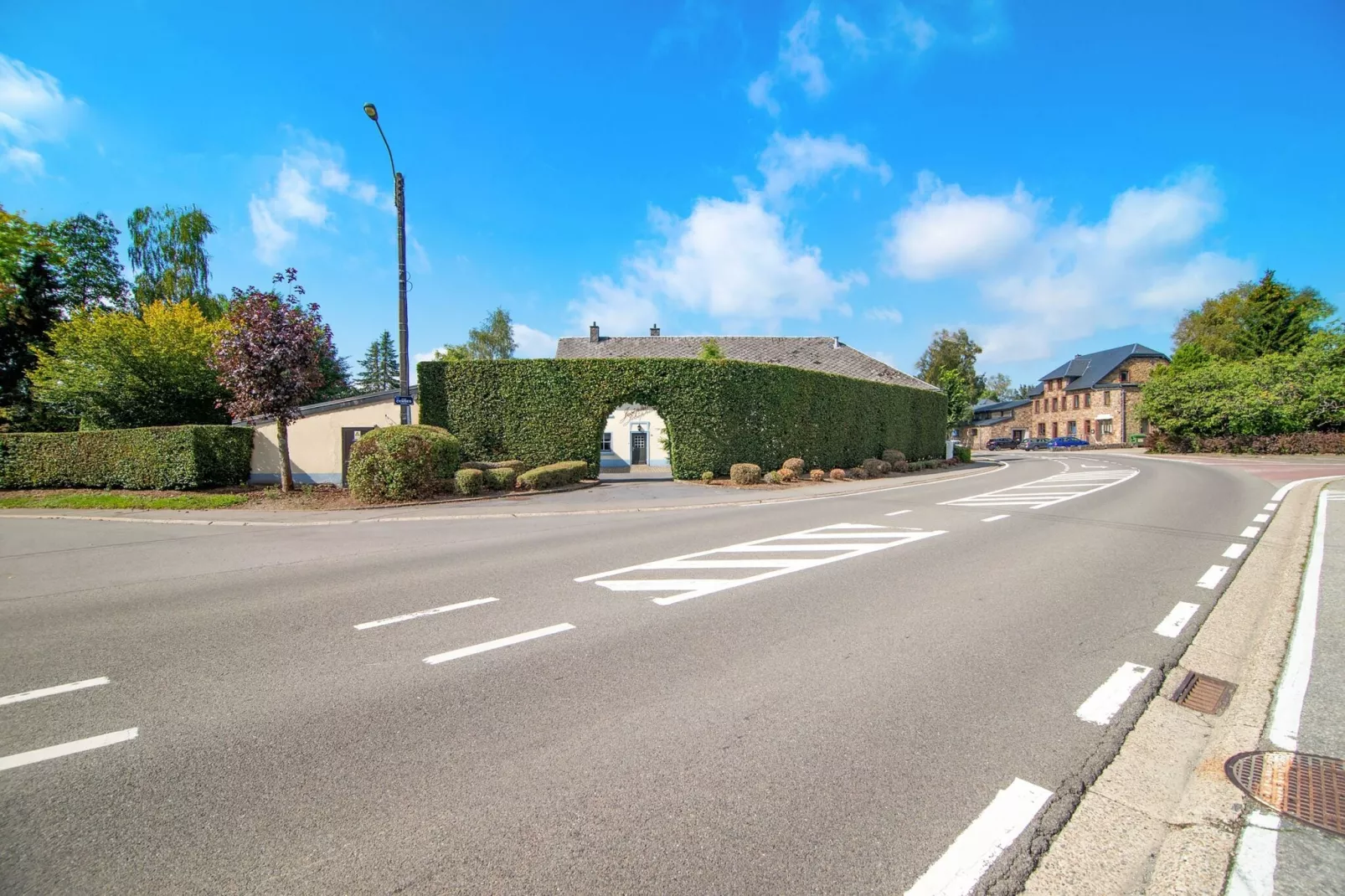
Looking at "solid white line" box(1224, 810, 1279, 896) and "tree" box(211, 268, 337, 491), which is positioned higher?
"tree" box(211, 268, 337, 491)

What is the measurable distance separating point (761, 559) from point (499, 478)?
998 cm

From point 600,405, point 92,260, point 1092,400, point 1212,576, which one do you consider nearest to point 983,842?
point 1212,576

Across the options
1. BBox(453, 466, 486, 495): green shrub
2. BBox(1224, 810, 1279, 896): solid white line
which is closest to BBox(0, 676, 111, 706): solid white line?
BBox(1224, 810, 1279, 896): solid white line

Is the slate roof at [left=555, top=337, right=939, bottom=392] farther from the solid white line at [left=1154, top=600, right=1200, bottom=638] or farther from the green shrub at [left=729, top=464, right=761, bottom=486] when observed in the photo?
the solid white line at [left=1154, top=600, right=1200, bottom=638]

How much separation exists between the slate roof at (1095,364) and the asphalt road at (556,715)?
67482mm

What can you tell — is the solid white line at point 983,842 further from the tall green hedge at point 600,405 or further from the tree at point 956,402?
the tree at point 956,402

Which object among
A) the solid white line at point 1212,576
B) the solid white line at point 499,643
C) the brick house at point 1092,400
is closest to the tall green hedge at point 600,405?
the solid white line at point 1212,576

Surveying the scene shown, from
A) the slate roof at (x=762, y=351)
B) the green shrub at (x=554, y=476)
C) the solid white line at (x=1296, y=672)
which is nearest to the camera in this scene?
the solid white line at (x=1296, y=672)

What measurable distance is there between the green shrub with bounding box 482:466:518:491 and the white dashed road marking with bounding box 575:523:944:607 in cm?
895

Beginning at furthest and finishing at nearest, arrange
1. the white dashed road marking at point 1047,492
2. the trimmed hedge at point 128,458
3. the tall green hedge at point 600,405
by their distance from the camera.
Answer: the tall green hedge at point 600,405, the trimmed hedge at point 128,458, the white dashed road marking at point 1047,492

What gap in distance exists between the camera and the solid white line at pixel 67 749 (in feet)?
9.50

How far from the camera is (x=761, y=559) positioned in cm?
742

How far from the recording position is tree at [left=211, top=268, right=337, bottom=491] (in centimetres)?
1493

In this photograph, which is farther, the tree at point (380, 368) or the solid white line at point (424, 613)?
the tree at point (380, 368)
